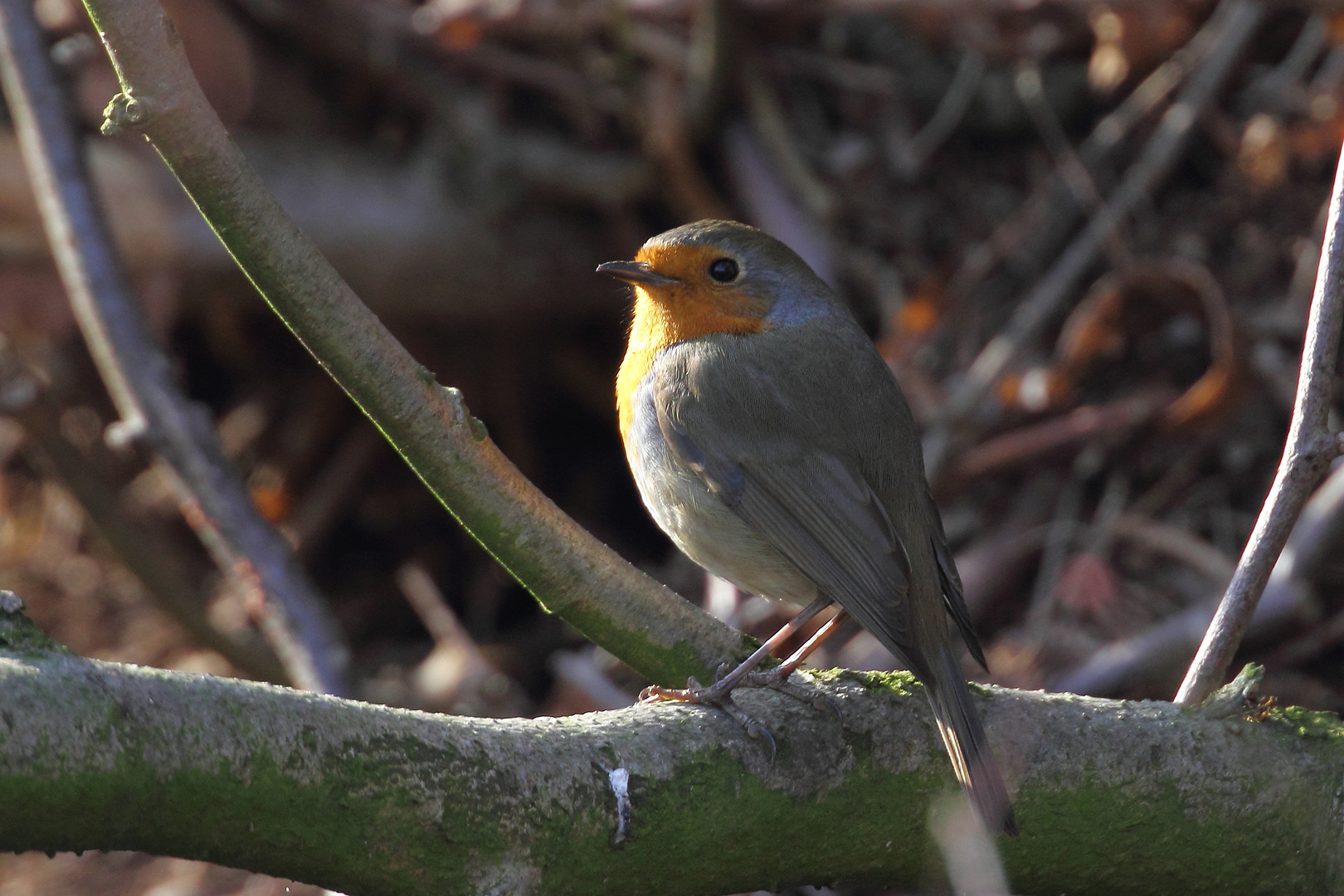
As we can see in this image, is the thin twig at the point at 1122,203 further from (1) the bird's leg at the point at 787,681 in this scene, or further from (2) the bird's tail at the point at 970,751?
(2) the bird's tail at the point at 970,751

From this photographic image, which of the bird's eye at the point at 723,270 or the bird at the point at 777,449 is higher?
the bird's eye at the point at 723,270

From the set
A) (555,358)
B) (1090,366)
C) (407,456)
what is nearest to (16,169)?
(555,358)

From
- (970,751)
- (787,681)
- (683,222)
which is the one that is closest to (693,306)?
(787,681)

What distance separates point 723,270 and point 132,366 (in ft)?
4.82

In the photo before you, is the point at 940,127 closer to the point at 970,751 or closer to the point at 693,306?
the point at 693,306

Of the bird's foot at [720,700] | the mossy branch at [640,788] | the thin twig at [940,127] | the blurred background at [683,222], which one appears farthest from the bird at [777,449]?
the thin twig at [940,127]

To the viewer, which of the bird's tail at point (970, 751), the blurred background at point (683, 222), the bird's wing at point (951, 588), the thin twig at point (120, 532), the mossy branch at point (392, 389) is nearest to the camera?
the mossy branch at point (392, 389)

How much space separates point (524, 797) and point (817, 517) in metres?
1.08

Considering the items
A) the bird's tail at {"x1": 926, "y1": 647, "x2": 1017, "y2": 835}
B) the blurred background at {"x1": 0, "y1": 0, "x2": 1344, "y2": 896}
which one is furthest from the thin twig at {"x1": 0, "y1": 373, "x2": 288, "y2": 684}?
the bird's tail at {"x1": 926, "y1": 647, "x2": 1017, "y2": 835}

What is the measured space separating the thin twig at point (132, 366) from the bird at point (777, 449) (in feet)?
3.42

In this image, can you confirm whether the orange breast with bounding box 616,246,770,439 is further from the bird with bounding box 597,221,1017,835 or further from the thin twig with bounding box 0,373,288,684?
the thin twig with bounding box 0,373,288,684

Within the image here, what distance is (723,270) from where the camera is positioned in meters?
3.08

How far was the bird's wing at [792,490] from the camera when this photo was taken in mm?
2541

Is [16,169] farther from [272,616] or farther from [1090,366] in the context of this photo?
[1090,366]
